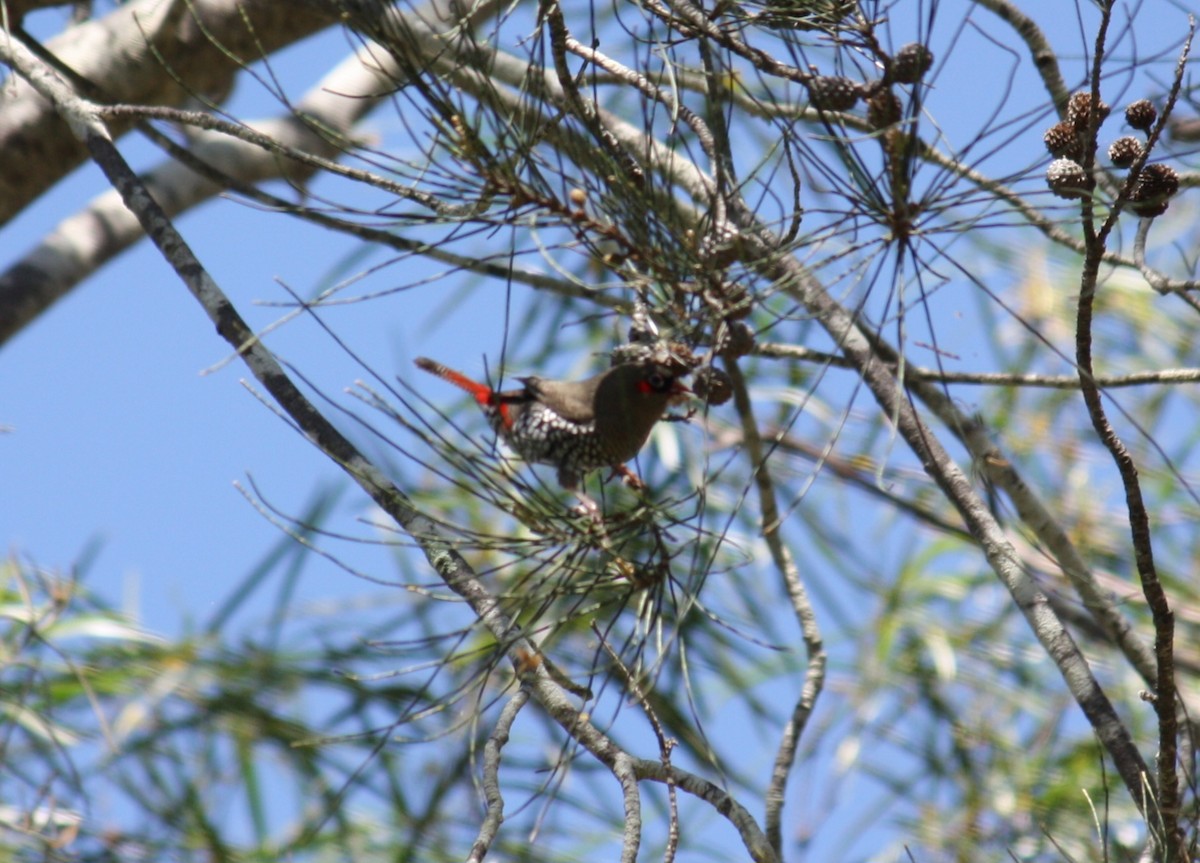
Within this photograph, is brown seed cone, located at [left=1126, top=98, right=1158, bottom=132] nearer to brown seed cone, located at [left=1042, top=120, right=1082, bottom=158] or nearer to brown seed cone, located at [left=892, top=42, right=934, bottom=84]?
brown seed cone, located at [left=1042, top=120, right=1082, bottom=158]

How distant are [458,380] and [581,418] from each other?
0.32 metres

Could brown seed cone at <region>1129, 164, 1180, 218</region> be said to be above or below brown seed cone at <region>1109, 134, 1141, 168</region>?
below

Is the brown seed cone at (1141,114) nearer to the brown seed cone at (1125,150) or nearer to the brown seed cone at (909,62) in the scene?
the brown seed cone at (1125,150)

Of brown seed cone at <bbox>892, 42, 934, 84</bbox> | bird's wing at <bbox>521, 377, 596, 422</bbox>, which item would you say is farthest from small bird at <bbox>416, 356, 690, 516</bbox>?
brown seed cone at <bbox>892, 42, 934, 84</bbox>

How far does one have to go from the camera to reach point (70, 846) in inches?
151

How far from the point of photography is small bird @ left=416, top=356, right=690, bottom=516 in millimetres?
2314

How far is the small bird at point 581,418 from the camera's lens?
7.59 ft

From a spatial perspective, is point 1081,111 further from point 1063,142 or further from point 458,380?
point 458,380

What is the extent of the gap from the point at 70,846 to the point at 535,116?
2853 mm

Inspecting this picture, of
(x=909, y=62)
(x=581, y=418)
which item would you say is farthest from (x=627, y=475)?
(x=909, y=62)

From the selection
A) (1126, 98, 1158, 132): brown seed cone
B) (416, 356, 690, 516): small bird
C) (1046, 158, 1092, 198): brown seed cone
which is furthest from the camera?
(416, 356, 690, 516): small bird

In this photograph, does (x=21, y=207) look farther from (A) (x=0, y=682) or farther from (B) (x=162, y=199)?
(A) (x=0, y=682)

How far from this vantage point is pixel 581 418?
2492 millimetres

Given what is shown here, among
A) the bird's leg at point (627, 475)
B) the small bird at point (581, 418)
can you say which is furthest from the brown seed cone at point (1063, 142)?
the bird's leg at point (627, 475)
